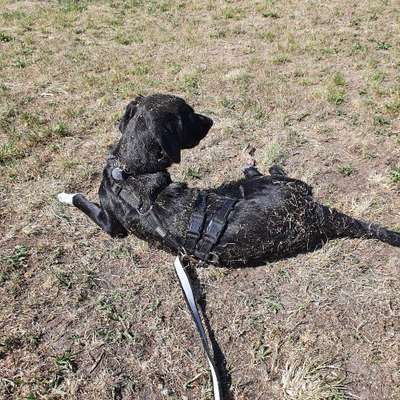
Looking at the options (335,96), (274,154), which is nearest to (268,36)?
(335,96)

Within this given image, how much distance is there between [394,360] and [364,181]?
2.32m

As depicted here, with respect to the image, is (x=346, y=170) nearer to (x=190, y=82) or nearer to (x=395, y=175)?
(x=395, y=175)

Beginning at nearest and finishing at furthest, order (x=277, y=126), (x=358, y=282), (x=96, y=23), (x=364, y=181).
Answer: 1. (x=358, y=282)
2. (x=364, y=181)
3. (x=277, y=126)
4. (x=96, y=23)

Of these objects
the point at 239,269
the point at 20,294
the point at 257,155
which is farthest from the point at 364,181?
the point at 20,294

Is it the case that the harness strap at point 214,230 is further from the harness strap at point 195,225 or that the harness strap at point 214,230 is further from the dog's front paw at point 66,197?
the dog's front paw at point 66,197

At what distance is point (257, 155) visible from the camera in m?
5.35

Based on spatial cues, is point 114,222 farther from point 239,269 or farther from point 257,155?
point 257,155

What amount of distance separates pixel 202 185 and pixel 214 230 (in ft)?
5.09

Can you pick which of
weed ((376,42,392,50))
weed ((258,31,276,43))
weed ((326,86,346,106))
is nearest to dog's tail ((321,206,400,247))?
weed ((326,86,346,106))

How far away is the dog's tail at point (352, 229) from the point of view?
3.83 meters

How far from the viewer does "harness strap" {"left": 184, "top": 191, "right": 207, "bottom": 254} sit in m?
3.44

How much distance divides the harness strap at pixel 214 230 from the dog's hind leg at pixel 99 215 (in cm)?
99

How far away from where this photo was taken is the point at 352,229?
3.95 meters

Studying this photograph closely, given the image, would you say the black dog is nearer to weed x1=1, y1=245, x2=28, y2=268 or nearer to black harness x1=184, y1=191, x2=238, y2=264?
black harness x1=184, y1=191, x2=238, y2=264
